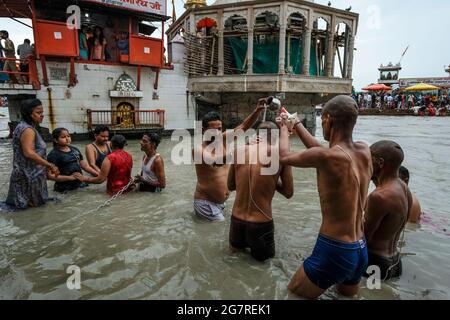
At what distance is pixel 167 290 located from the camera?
2.96 m

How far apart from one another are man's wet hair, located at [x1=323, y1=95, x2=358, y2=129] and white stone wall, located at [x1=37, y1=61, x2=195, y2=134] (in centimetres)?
1263

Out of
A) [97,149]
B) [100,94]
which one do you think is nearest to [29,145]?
[97,149]

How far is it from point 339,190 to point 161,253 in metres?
2.37

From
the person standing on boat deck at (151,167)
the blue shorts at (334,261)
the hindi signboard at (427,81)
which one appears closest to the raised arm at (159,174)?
the person standing on boat deck at (151,167)

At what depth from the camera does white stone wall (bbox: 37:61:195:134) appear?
Answer: 12.3m

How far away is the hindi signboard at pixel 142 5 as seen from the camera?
12805 mm

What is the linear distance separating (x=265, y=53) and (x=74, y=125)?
10307 mm

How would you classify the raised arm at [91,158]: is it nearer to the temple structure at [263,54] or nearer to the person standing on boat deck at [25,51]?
the person standing on boat deck at [25,51]

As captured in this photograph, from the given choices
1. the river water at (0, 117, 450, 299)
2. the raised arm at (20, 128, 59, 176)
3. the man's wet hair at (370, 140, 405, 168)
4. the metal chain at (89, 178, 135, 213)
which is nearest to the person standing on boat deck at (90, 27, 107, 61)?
the river water at (0, 117, 450, 299)

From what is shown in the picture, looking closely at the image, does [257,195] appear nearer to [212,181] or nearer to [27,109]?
[212,181]

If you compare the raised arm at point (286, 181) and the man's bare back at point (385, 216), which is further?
the raised arm at point (286, 181)

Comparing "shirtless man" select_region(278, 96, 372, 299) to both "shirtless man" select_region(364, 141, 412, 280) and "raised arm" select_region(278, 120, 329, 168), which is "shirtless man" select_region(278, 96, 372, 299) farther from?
"shirtless man" select_region(364, 141, 412, 280)

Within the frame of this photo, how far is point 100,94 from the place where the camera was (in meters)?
13.2

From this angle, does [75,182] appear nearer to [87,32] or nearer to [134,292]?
[134,292]
